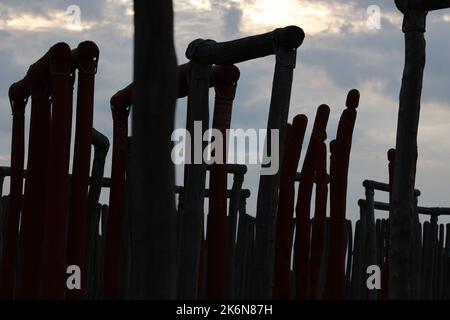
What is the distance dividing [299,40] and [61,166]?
2305 millimetres

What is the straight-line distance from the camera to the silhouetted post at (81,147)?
832cm

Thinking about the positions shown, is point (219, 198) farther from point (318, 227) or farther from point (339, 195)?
point (318, 227)

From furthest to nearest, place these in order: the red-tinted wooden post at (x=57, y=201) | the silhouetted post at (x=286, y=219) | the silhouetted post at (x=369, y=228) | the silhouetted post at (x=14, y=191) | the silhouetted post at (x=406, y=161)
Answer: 1. the silhouetted post at (x=369, y=228)
2. the silhouetted post at (x=14, y=191)
3. the silhouetted post at (x=286, y=219)
4. the red-tinted wooden post at (x=57, y=201)
5. the silhouetted post at (x=406, y=161)

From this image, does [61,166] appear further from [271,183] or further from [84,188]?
[271,183]

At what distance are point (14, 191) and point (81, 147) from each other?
6.75 ft

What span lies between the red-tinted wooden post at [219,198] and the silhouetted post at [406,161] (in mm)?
1892

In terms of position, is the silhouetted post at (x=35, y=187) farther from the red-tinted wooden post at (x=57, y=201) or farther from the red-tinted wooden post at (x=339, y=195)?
the red-tinted wooden post at (x=339, y=195)

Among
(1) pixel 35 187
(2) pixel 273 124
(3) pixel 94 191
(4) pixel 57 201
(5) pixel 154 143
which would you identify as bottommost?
(5) pixel 154 143

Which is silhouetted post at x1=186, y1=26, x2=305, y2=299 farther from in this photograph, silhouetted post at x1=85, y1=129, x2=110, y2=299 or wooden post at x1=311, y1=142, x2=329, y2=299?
silhouetted post at x1=85, y1=129, x2=110, y2=299

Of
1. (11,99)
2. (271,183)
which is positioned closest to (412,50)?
(271,183)

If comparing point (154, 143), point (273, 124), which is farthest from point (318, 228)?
point (154, 143)

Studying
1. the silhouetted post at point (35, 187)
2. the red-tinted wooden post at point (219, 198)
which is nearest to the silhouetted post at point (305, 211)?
the red-tinted wooden post at point (219, 198)

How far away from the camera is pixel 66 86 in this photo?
8.23 meters

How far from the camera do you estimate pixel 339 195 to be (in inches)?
390
